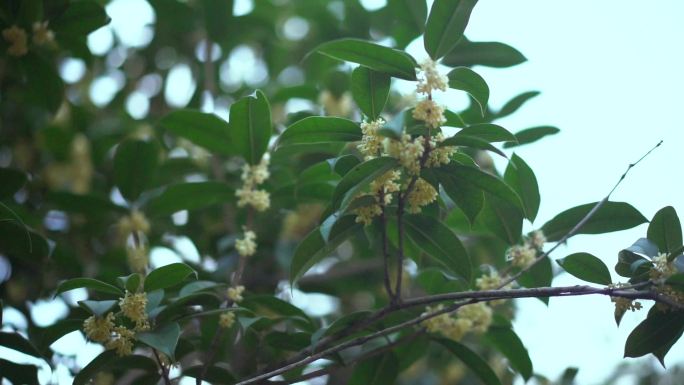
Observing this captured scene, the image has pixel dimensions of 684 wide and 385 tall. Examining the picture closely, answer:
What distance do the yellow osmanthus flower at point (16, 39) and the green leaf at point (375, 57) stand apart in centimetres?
96

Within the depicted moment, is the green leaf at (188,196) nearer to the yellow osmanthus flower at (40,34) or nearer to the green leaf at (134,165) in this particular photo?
the green leaf at (134,165)

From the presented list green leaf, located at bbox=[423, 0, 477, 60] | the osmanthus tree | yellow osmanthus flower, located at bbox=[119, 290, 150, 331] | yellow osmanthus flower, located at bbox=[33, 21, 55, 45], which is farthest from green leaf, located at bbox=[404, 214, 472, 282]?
yellow osmanthus flower, located at bbox=[33, 21, 55, 45]

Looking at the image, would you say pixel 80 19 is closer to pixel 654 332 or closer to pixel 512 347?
pixel 512 347

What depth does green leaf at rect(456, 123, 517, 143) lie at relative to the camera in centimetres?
129

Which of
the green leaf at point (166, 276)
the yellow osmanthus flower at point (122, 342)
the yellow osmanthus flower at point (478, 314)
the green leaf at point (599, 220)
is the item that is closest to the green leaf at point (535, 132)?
the green leaf at point (599, 220)

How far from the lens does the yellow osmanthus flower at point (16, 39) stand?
6.18 ft

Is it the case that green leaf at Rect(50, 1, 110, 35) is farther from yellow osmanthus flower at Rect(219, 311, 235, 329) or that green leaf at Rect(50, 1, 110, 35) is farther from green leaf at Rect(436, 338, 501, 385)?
green leaf at Rect(436, 338, 501, 385)

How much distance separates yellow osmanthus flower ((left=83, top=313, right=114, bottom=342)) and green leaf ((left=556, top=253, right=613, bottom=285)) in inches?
34.2

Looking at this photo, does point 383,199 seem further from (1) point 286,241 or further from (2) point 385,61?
(1) point 286,241

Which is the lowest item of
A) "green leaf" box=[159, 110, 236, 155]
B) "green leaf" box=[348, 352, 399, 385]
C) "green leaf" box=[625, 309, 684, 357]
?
"green leaf" box=[625, 309, 684, 357]

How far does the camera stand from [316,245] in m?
1.43

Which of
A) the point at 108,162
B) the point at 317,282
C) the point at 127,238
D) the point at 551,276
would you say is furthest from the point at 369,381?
the point at 108,162

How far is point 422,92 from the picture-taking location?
1.30 m

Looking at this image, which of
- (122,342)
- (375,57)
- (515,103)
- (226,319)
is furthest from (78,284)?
(515,103)
